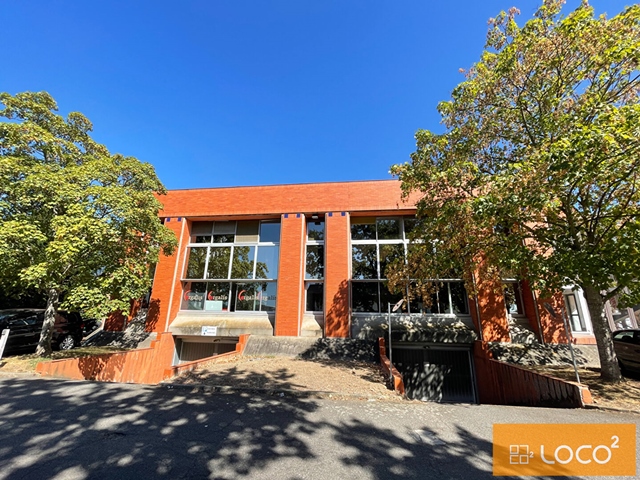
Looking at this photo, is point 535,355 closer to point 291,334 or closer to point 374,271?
point 374,271

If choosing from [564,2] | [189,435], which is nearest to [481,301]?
[564,2]

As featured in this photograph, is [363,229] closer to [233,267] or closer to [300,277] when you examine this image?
[300,277]

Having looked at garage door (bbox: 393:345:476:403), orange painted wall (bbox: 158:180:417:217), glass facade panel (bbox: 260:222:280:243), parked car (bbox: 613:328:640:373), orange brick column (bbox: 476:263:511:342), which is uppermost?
orange painted wall (bbox: 158:180:417:217)

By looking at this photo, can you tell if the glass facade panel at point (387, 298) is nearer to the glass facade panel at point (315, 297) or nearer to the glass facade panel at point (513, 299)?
the glass facade panel at point (315, 297)

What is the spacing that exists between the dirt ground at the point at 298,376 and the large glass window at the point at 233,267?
401 centimetres

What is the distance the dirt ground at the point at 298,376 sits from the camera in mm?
7036

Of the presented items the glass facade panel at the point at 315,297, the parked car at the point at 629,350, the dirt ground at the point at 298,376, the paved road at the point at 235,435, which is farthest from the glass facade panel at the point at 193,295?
the parked car at the point at 629,350

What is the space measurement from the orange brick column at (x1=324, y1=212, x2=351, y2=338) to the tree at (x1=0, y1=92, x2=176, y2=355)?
7.77m

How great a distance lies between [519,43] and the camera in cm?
759

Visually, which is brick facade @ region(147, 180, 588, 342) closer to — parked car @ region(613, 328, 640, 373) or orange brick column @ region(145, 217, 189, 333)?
orange brick column @ region(145, 217, 189, 333)

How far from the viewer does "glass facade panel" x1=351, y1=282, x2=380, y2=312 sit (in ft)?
44.9

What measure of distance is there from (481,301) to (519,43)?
381 inches

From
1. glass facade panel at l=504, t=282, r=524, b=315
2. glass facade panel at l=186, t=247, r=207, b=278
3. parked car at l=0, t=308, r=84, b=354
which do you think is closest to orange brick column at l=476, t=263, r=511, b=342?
glass facade panel at l=504, t=282, r=524, b=315

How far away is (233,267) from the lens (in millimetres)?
15164
